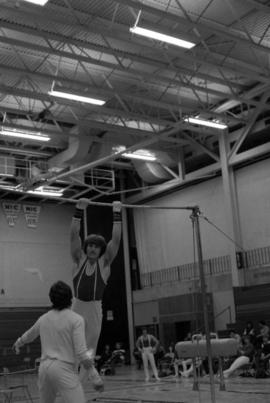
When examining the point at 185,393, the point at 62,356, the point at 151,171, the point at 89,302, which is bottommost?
the point at 185,393

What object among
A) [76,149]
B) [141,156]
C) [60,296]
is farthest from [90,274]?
[141,156]

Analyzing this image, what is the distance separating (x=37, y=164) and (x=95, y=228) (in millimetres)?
5964

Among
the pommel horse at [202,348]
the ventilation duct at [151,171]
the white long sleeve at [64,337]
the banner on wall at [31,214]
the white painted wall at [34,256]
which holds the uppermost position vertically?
the ventilation duct at [151,171]

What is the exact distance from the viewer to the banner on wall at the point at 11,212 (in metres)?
31.5

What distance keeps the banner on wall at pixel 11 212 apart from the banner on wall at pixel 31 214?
562 millimetres

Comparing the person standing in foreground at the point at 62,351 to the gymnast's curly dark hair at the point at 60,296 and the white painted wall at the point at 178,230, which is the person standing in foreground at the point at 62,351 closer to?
the gymnast's curly dark hair at the point at 60,296

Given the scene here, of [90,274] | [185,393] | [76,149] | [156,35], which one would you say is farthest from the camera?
[76,149]

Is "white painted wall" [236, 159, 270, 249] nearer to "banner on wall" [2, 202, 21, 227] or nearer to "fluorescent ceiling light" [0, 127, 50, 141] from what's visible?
"fluorescent ceiling light" [0, 127, 50, 141]

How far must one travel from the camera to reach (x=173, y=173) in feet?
95.4

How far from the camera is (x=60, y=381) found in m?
4.67

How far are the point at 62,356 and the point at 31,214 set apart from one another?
2823cm

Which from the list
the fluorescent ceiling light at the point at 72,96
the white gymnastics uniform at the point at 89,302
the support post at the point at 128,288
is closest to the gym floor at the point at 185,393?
the white gymnastics uniform at the point at 89,302

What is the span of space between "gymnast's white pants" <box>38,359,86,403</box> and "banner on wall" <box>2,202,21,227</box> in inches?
1075

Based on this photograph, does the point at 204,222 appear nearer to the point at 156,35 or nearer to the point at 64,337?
the point at 156,35
